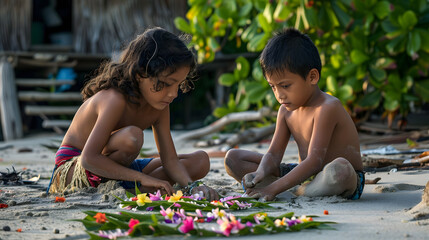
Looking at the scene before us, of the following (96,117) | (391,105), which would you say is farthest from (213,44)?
(96,117)

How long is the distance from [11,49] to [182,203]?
8.50 m

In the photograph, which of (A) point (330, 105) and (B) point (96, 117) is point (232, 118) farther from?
(A) point (330, 105)

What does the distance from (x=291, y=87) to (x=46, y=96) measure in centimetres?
758

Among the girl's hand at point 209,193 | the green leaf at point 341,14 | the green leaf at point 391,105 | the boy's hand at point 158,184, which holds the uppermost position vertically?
the green leaf at point 341,14

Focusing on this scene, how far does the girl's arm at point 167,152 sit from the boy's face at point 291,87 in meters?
0.82

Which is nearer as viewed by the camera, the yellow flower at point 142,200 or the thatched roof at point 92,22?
the yellow flower at point 142,200

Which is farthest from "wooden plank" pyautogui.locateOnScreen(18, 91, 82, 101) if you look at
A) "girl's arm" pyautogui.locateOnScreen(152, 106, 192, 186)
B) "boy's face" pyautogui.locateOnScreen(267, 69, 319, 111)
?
"boy's face" pyautogui.locateOnScreen(267, 69, 319, 111)

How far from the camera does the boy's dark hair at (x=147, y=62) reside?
3316 mm

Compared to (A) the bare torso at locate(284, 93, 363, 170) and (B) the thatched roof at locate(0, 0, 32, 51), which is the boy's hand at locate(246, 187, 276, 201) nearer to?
(A) the bare torso at locate(284, 93, 363, 170)

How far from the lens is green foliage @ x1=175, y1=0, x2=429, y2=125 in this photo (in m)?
6.42

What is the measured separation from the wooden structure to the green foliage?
9.87 feet

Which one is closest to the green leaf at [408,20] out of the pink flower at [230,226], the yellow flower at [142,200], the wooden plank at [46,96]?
the yellow flower at [142,200]

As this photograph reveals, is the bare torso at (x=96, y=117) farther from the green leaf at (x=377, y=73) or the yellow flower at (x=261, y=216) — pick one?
the green leaf at (x=377, y=73)

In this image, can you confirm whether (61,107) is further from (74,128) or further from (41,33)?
(74,128)
